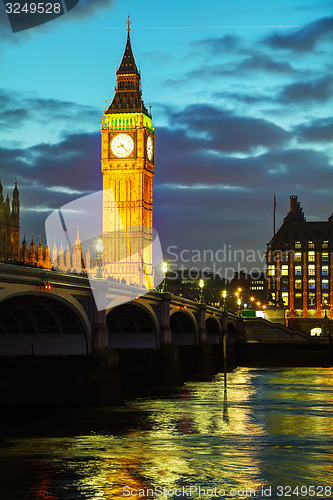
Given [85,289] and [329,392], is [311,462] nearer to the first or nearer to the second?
[85,289]

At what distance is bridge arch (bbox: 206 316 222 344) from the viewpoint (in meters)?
114

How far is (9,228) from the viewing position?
14762 cm

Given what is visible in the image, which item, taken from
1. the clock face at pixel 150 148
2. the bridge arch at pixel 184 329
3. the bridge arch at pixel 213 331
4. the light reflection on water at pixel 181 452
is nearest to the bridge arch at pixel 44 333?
the light reflection on water at pixel 181 452

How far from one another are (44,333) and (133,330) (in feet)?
57.7

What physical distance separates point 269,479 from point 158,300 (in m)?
44.1

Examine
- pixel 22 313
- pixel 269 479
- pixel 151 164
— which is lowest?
pixel 269 479

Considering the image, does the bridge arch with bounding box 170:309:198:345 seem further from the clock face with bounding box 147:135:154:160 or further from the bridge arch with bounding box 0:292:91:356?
the clock face with bounding box 147:135:154:160

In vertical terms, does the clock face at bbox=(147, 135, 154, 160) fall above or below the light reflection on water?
above

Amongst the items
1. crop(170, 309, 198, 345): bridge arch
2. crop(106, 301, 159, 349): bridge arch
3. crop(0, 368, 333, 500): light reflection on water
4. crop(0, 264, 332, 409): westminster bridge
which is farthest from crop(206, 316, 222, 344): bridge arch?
crop(0, 368, 333, 500): light reflection on water

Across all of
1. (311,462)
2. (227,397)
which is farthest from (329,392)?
(311,462)

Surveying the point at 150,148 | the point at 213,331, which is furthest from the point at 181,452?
the point at 150,148

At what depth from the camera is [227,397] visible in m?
64.7

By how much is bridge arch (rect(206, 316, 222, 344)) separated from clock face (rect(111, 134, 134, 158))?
73536mm

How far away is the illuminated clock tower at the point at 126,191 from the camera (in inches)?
7215
